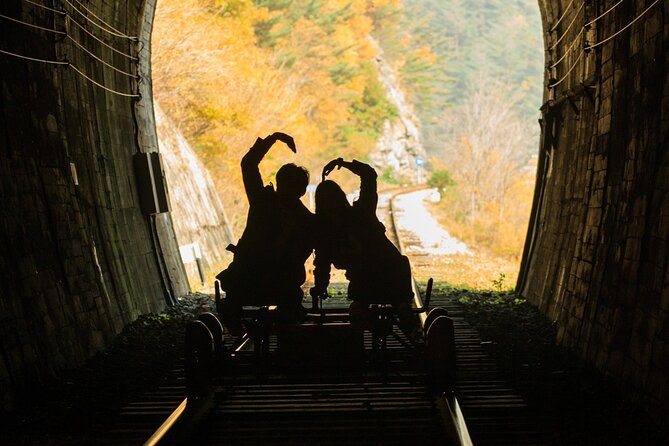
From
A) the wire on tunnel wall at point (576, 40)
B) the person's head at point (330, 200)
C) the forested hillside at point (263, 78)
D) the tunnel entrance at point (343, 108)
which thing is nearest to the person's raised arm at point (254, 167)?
the person's head at point (330, 200)

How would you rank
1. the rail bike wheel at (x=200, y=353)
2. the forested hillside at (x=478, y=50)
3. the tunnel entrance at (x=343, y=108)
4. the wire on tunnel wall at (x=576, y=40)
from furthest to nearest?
the forested hillside at (x=478, y=50) → the tunnel entrance at (x=343, y=108) → the wire on tunnel wall at (x=576, y=40) → the rail bike wheel at (x=200, y=353)

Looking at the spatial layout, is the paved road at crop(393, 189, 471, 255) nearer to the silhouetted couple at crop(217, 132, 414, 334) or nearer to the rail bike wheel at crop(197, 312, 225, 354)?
the rail bike wheel at crop(197, 312, 225, 354)

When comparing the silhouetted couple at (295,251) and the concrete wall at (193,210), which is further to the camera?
the concrete wall at (193,210)

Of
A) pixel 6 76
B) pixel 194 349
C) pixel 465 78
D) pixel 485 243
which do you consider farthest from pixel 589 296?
pixel 465 78

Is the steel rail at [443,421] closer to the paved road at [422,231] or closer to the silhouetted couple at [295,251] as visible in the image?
the silhouetted couple at [295,251]

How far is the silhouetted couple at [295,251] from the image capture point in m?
5.88

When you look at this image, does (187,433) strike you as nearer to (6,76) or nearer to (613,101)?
(6,76)

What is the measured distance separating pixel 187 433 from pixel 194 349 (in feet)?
3.03

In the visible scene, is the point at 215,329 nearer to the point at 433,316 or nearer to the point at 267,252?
the point at 267,252

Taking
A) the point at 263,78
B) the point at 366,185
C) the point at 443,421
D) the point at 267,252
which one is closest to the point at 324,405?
the point at 443,421

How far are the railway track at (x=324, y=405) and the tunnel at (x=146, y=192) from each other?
3.49 feet

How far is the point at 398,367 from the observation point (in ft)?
19.6


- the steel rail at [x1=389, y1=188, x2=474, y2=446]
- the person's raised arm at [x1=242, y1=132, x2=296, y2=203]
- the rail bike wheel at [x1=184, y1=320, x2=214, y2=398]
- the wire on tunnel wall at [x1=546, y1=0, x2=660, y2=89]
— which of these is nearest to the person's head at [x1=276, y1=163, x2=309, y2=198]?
the person's raised arm at [x1=242, y1=132, x2=296, y2=203]

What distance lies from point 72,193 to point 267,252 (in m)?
3.83
